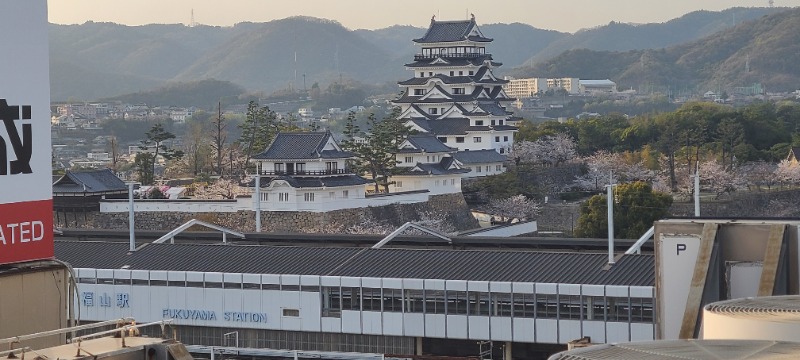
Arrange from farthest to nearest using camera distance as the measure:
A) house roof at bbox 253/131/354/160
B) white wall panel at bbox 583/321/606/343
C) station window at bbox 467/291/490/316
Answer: house roof at bbox 253/131/354/160, station window at bbox 467/291/490/316, white wall panel at bbox 583/321/606/343

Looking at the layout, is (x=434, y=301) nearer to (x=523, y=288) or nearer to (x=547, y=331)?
(x=523, y=288)

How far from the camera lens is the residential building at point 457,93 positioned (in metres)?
66.6

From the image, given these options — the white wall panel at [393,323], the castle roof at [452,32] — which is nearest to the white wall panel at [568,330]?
the white wall panel at [393,323]

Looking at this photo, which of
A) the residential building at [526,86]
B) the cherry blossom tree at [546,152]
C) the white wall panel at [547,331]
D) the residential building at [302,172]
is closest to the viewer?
the white wall panel at [547,331]

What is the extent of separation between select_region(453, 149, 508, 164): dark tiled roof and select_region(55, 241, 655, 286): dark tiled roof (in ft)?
120

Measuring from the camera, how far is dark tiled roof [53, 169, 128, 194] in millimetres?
50031

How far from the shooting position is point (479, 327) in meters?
21.2

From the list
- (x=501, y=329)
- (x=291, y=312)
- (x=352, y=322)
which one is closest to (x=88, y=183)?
(x=291, y=312)

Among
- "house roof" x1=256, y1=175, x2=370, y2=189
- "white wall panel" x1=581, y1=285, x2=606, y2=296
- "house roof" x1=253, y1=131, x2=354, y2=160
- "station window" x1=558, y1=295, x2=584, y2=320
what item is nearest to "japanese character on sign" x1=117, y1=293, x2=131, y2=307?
"station window" x1=558, y1=295, x2=584, y2=320

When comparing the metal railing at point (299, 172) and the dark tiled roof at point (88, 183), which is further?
the dark tiled roof at point (88, 183)

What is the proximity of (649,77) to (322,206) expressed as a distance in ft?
496

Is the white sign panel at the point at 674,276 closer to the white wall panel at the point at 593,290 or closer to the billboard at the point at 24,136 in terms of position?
the white wall panel at the point at 593,290

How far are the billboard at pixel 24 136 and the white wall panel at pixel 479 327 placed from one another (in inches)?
483

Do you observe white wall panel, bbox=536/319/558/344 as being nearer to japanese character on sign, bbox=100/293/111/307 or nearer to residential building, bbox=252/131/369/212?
japanese character on sign, bbox=100/293/111/307
